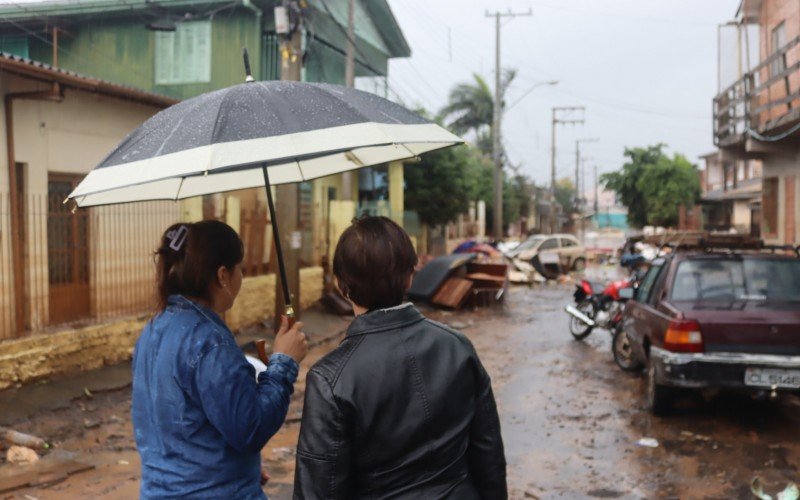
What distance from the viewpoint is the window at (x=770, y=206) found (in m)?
17.7

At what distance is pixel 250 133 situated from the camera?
2.54m

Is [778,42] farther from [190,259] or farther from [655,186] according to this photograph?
[655,186]

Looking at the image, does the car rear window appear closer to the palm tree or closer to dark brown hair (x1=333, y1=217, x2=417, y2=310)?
dark brown hair (x1=333, y1=217, x2=417, y2=310)

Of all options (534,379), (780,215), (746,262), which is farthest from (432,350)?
(780,215)

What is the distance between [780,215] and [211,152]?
56.9ft

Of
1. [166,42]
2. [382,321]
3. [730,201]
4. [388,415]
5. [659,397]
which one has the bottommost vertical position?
[659,397]

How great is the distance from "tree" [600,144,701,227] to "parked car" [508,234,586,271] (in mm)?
12778

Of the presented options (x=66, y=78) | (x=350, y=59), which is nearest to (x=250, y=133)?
(x=66, y=78)

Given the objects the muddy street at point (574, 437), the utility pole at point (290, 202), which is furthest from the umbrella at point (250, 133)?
the utility pole at point (290, 202)

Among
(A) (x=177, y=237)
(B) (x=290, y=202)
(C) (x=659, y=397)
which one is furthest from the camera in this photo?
(B) (x=290, y=202)

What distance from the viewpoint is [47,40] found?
18219 millimetres

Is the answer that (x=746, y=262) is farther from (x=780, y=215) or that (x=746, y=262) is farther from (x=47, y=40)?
(x=47, y=40)

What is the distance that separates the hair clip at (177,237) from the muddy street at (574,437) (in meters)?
3.72

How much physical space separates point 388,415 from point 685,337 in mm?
5377
